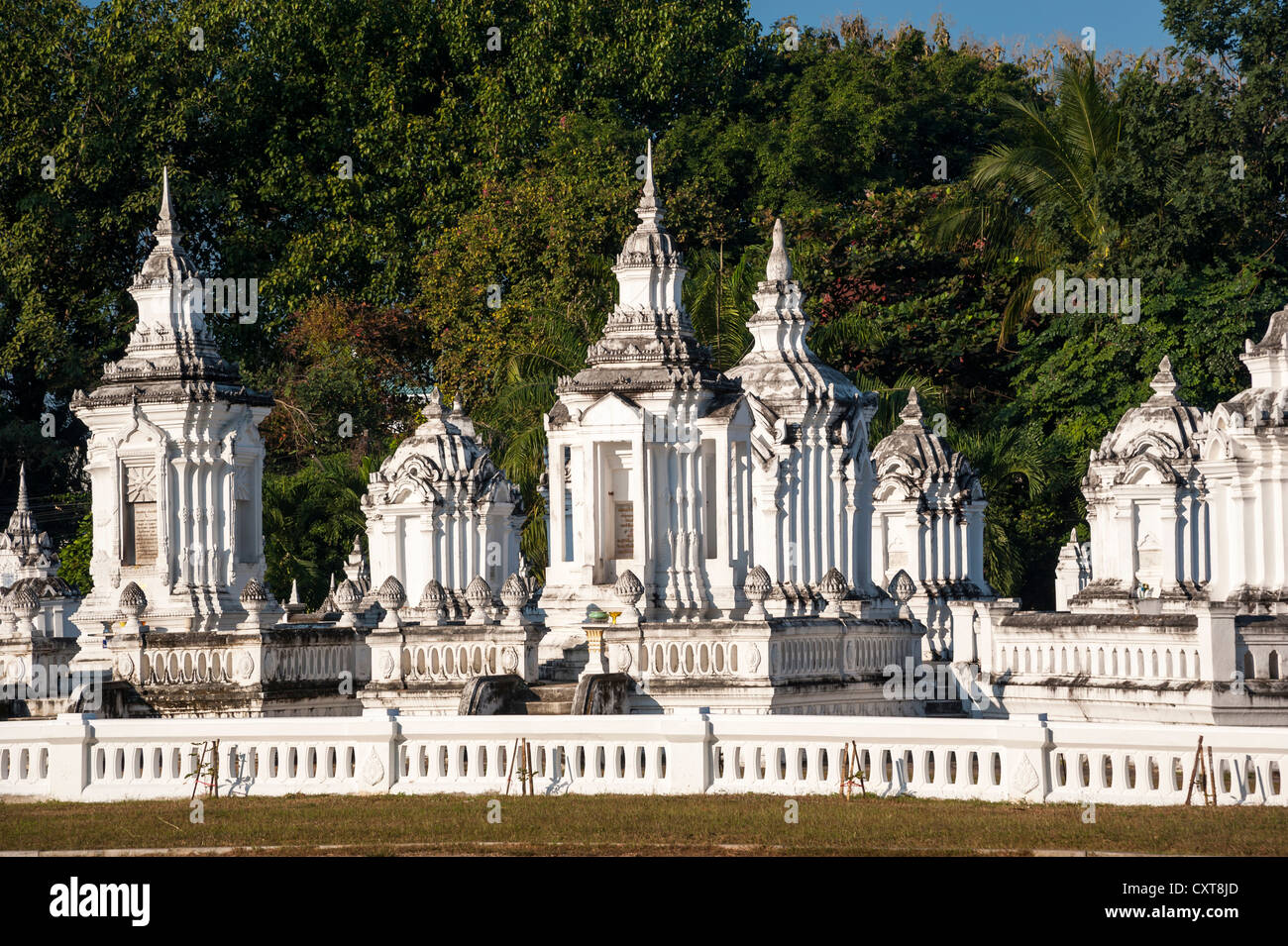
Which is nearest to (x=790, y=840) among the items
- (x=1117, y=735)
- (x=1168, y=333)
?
(x=1117, y=735)

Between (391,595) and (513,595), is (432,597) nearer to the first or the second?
Result: (391,595)

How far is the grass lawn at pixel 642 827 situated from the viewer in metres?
18.7

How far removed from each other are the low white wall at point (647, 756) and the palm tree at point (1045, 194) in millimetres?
33622

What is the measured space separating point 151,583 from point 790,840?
1897cm

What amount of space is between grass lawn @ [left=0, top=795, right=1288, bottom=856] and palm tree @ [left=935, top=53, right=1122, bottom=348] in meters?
34.8

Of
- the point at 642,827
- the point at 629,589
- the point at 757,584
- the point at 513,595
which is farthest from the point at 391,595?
the point at 642,827

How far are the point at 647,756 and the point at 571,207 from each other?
123 ft

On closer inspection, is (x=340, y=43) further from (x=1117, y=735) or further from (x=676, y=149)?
(x=1117, y=735)

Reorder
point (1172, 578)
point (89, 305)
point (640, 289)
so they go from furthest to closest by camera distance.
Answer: point (89, 305)
point (1172, 578)
point (640, 289)

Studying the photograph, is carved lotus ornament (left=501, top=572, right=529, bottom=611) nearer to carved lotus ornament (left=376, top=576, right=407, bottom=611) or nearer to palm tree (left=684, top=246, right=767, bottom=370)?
carved lotus ornament (left=376, top=576, right=407, bottom=611)

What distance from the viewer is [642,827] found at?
19.9 metres

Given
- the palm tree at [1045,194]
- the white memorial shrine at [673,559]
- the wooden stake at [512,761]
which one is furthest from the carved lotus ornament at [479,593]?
the palm tree at [1045,194]

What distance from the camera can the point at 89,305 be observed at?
202ft

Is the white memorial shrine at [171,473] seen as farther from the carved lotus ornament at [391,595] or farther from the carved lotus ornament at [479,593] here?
the carved lotus ornament at [479,593]
